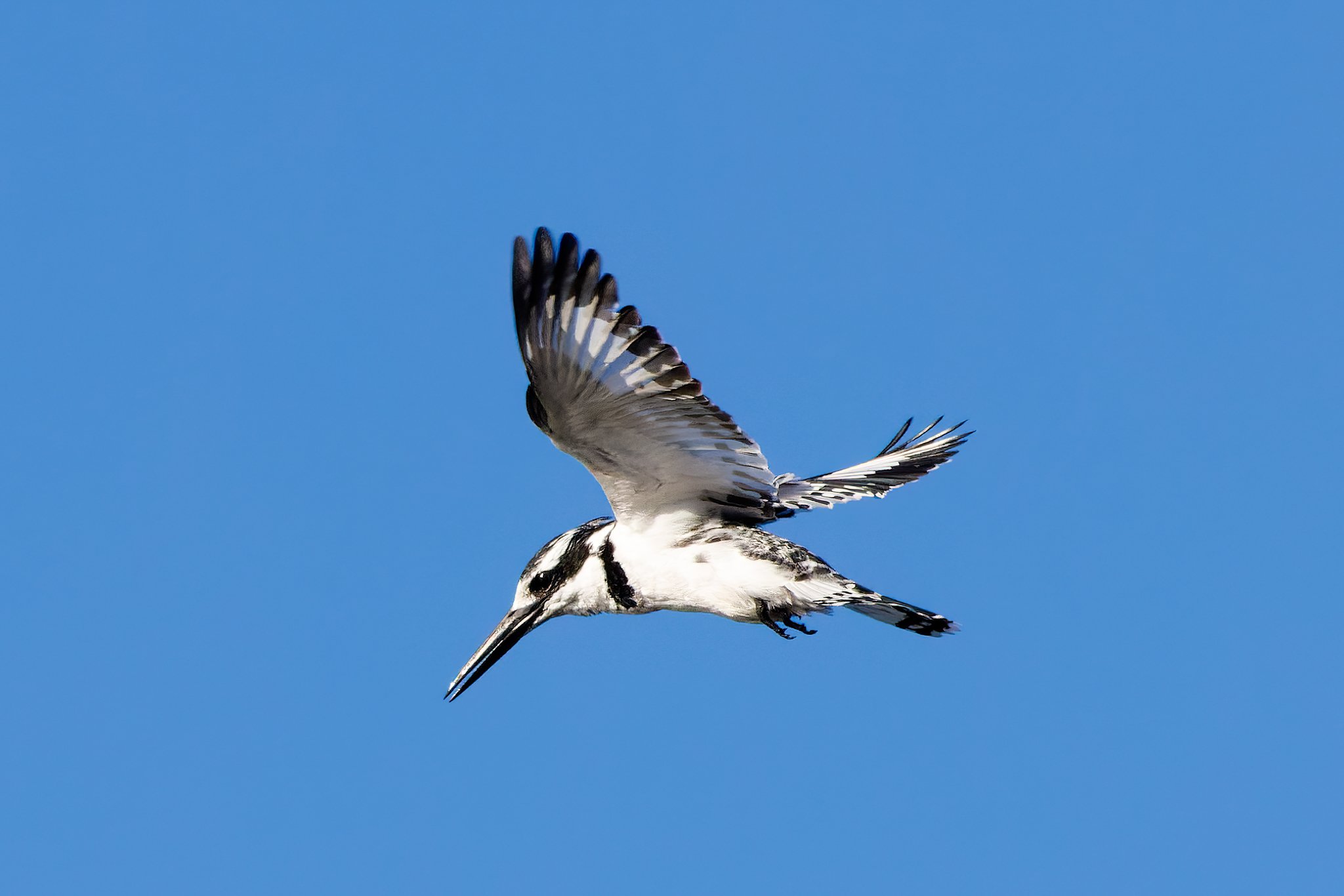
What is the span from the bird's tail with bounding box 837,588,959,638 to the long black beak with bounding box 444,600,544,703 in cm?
205

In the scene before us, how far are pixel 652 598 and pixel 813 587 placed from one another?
953mm

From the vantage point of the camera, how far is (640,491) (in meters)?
8.26

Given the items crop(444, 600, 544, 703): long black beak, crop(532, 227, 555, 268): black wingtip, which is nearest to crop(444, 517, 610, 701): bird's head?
crop(444, 600, 544, 703): long black beak

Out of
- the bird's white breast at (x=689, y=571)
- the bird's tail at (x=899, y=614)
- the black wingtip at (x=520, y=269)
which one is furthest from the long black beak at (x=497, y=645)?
the black wingtip at (x=520, y=269)

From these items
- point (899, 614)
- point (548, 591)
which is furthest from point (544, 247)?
point (899, 614)

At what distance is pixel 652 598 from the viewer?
8.34m

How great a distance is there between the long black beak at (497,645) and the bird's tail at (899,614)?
6.74 ft

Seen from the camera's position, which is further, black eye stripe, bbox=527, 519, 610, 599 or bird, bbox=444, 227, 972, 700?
black eye stripe, bbox=527, 519, 610, 599

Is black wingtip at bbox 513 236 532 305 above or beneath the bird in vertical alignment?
above

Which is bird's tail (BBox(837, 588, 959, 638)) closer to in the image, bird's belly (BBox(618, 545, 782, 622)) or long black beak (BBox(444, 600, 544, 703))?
bird's belly (BBox(618, 545, 782, 622))

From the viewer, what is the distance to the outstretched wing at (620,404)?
7.12 m

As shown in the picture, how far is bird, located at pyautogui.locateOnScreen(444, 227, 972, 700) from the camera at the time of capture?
7137mm

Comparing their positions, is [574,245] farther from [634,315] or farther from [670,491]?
[670,491]

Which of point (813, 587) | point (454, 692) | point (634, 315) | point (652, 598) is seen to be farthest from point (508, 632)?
point (634, 315)
